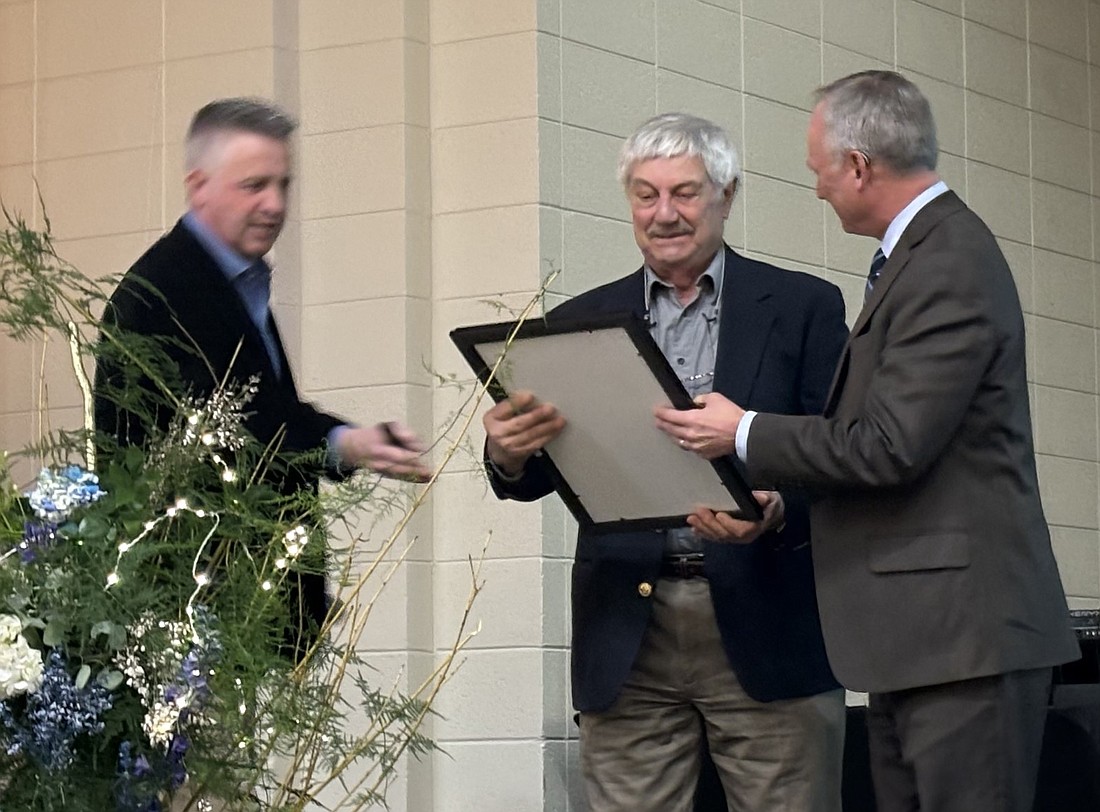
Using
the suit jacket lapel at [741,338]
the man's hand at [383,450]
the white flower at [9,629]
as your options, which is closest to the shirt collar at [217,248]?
the man's hand at [383,450]

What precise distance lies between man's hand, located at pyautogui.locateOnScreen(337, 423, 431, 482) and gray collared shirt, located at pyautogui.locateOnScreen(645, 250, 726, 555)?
1.75ft

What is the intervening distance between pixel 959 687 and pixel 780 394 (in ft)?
2.06

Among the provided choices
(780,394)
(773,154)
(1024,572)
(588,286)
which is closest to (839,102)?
(780,394)

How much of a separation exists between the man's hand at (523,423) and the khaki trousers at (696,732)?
13.1 inches

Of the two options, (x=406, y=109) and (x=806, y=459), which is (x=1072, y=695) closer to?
(x=806, y=459)

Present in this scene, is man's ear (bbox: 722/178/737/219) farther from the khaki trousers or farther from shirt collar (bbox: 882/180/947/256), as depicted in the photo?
the khaki trousers

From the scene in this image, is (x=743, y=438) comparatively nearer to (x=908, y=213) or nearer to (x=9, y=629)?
(x=908, y=213)

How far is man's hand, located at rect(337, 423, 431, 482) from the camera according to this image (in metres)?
2.66

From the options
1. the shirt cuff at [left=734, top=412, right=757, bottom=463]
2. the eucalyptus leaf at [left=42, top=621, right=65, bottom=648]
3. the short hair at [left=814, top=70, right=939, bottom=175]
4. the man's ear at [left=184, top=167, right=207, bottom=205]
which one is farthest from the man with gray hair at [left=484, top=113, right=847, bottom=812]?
the eucalyptus leaf at [left=42, top=621, right=65, bottom=648]

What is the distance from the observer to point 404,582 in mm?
4141

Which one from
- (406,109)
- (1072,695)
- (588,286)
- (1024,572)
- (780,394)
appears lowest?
(1072,695)

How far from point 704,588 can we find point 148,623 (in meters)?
1.40

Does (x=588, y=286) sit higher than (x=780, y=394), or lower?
higher

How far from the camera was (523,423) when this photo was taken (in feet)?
9.48
